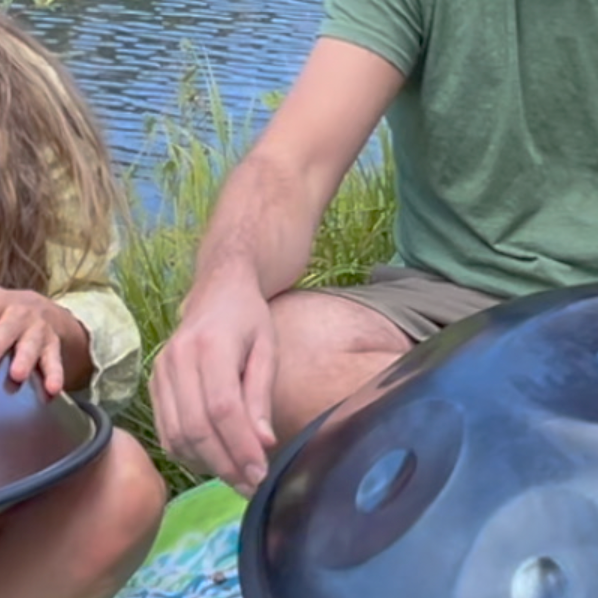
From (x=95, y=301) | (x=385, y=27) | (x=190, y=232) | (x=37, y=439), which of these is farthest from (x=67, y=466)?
(x=190, y=232)

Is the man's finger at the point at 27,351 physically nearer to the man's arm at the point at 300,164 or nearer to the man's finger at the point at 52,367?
the man's finger at the point at 52,367

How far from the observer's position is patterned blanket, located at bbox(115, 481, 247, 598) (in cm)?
243

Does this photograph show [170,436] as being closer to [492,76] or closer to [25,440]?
[25,440]

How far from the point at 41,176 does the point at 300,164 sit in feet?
1.31

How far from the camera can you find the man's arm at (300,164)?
80.6 inches

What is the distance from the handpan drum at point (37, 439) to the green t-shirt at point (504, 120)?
2.23 feet

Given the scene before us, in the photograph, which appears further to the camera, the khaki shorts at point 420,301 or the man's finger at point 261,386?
the khaki shorts at point 420,301

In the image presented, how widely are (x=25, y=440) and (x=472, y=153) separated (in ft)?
2.80

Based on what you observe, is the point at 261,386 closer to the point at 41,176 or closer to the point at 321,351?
the point at 321,351

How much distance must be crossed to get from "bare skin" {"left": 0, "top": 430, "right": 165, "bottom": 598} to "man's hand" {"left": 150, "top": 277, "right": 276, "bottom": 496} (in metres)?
0.24

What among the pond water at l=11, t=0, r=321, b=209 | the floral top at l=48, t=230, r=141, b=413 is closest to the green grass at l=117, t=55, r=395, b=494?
the floral top at l=48, t=230, r=141, b=413

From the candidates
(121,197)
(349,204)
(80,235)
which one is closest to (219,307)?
(80,235)

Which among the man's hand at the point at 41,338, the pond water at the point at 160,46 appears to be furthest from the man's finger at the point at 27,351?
the pond water at the point at 160,46

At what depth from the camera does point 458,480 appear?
1.37 metres
